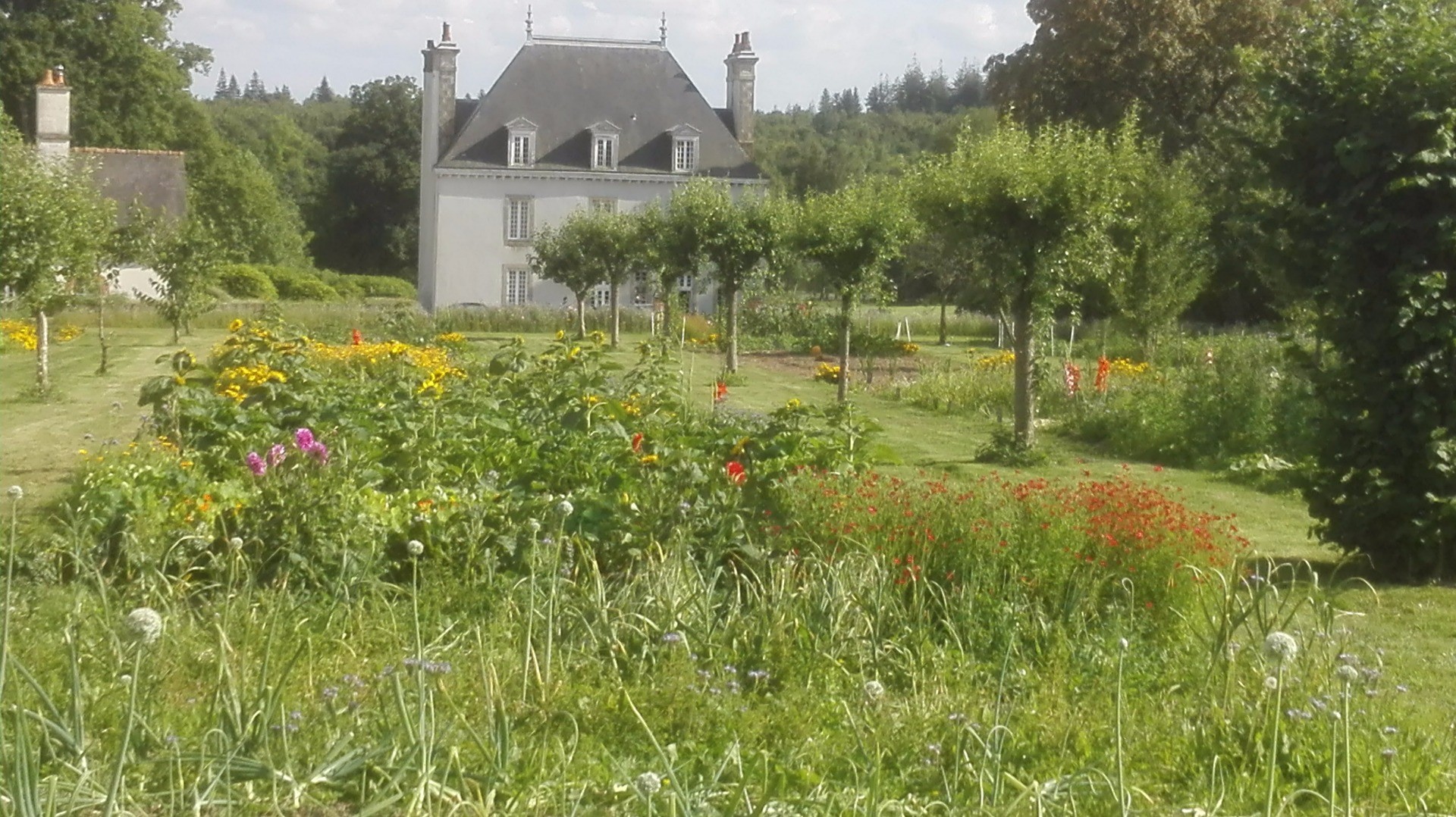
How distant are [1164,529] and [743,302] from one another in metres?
28.1

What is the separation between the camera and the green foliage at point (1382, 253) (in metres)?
7.99

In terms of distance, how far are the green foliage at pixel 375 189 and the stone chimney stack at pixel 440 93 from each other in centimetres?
1386

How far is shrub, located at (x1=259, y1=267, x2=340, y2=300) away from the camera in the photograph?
4334cm

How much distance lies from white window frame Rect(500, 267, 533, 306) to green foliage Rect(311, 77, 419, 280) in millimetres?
15174

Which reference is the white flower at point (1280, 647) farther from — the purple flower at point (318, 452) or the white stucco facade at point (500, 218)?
the white stucco facade at point (500, 218)

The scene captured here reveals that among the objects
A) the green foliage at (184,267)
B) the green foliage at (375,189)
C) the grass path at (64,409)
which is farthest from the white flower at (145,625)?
the green foliage at (375,189)

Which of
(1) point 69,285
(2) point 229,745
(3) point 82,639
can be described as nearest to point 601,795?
(2) point 229,745

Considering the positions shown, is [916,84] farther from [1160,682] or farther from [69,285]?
[1160,682]

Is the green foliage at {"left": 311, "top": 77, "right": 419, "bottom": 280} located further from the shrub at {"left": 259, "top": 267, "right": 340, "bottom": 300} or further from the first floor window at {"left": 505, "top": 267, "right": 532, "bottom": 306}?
the first floor window at {"left": 505, "top": 267, "right": 532, "bottom": 306}

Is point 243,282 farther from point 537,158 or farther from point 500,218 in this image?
point 537,158

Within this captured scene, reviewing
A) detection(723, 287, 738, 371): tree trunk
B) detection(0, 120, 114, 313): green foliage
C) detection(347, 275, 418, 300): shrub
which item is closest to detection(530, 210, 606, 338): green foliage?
detection(723, 287, 738, 371): tree trunk

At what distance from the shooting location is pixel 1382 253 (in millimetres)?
8328

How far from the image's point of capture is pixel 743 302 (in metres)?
34.1

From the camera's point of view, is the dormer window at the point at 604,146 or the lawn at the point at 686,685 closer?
the lawn at the point at 686,685
